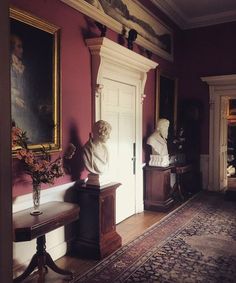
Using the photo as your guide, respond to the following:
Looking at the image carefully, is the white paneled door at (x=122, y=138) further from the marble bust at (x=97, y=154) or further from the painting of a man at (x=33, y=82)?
the painting of a man at (x=33, y=82)

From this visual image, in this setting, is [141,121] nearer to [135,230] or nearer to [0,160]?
[135,230]

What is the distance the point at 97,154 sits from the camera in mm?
3855

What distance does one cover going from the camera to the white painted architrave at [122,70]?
4.30 m

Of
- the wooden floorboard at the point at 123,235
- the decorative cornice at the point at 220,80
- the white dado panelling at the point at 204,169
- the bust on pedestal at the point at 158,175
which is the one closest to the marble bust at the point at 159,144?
the bust on pedestal at the point at 158,175

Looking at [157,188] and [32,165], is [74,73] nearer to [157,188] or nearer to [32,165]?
[32,165]

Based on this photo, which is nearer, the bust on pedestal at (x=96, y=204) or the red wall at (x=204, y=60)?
the bust on pedestal at (x=96, y=204)

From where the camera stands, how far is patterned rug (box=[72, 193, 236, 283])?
3213 millimetres

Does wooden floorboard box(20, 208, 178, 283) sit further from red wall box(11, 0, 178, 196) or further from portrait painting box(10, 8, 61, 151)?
portrait painting box(10, 8, 61, 151)

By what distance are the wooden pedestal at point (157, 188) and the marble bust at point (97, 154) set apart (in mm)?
2025

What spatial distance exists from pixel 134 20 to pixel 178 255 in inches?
156

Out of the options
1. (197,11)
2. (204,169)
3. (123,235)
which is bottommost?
(123,235)

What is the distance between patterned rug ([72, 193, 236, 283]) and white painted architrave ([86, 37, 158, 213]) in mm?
1196

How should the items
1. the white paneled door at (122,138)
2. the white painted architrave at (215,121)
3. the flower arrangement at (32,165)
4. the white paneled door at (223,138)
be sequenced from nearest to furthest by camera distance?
the flower arrangement at (32,165) < the white paneled door at (122,138) < the white painted architrave at (215,121) < the white paneled door at (223,138)

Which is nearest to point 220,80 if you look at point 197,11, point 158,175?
point 197,11
